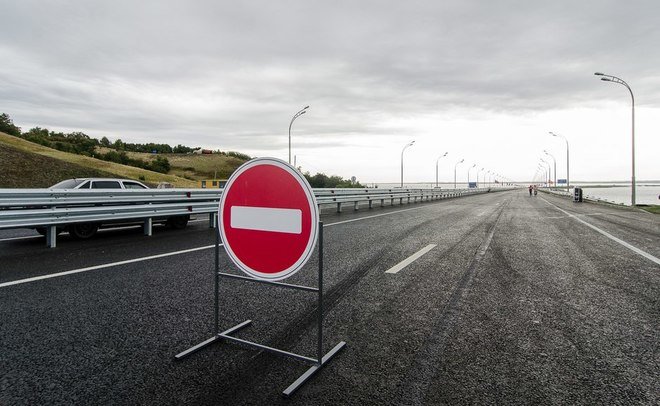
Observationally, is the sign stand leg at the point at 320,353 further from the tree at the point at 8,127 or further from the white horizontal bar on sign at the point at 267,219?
the tree at the point at 8,127

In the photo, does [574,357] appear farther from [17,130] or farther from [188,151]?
[188,151]

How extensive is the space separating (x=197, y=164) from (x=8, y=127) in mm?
39609

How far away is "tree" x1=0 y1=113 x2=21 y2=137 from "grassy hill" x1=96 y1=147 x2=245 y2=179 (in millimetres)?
15819

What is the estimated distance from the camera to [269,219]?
2.92 m

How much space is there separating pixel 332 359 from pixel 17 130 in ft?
329

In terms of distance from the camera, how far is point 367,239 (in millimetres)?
9008

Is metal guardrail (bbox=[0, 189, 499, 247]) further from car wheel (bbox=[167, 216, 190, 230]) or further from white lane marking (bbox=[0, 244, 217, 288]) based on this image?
white lane marking (bbox=[0, 244, 217, 288])

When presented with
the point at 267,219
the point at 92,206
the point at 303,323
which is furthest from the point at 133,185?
the point at 267,219

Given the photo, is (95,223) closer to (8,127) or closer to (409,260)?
(409,260)

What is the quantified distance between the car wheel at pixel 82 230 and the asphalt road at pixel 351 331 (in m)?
2.22

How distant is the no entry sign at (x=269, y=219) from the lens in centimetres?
276

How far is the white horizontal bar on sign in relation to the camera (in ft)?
9.22

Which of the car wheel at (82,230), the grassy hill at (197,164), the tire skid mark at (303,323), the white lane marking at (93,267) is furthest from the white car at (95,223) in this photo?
the grassy hill at (197,164)

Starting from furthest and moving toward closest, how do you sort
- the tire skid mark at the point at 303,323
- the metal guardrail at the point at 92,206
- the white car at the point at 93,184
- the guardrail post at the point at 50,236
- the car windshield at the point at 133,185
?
the car windshield at the point at 133,185 → the white car at the point at 93,184 → the guardrail post at the point at 50,236 → the metal guardrail at the point at 92,206 → the tire skid mark at the point at 303,323
